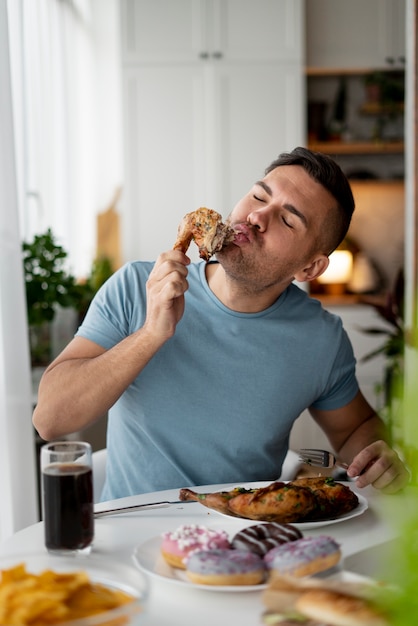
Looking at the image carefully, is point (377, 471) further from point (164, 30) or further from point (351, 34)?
point (351, 34)

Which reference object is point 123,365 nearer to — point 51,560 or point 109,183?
point 51,560

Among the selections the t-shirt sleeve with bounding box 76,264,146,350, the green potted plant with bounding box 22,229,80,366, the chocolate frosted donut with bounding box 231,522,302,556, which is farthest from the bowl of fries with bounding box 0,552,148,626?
the green potted plant with bounding box 22,229,80,366

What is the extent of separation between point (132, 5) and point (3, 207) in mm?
2947

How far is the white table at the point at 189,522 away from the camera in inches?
38.2

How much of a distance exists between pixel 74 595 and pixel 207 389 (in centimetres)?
93

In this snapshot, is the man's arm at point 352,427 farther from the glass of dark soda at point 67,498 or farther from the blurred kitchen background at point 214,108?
the blurred kitchen background at point 214,108

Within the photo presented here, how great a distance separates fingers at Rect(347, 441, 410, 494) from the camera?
4.93 feet

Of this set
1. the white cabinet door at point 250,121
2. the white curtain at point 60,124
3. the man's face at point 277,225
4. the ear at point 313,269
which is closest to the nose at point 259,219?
the man's face at point 277,225

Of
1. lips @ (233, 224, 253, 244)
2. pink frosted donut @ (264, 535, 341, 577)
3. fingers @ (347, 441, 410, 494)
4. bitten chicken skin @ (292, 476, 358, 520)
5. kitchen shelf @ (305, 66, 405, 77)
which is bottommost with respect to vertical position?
fingers @ (347, 441, 410, 494)

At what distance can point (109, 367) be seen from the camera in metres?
1.57

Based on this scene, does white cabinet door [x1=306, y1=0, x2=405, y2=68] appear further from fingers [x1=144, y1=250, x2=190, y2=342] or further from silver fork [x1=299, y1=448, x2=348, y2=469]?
silver fork [x1=299, y1=448, x2=348, y2=469]

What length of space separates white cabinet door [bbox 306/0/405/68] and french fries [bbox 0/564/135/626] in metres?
4.47

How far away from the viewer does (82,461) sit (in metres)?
1.15

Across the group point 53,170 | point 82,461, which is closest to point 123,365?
point 82,461
